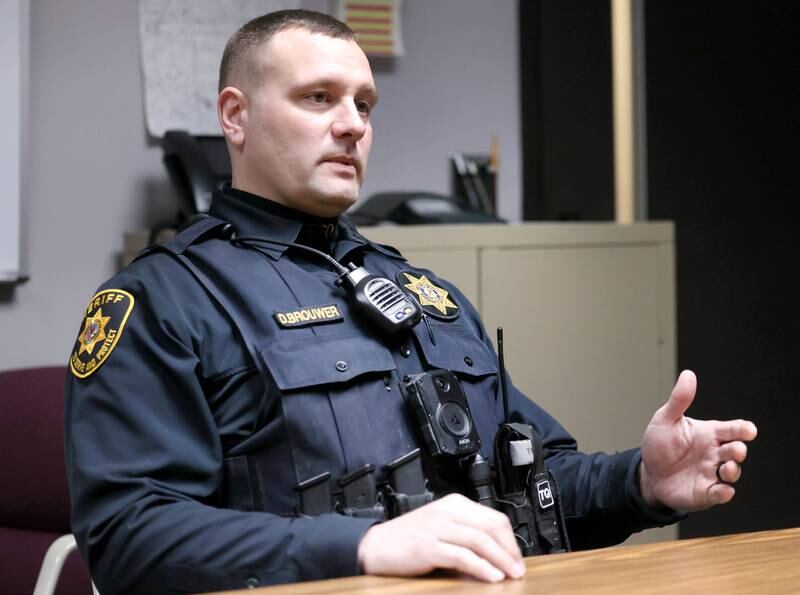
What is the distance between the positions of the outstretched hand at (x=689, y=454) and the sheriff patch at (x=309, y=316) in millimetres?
419

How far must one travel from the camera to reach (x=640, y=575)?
101 cm

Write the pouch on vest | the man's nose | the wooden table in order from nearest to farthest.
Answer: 1. the wooden table
2. the pouch on vest
3. the man's nose

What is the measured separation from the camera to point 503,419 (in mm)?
1583

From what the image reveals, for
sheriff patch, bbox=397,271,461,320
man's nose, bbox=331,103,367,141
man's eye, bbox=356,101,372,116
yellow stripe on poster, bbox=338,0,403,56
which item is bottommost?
sheriff patch, bbox=397,271,461,320

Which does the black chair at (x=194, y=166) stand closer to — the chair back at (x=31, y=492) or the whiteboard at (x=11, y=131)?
the whiteboard at (x=11, y=131)

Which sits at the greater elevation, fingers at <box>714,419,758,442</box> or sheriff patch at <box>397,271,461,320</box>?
sheriff patch at <box>397,271,461,320</box>

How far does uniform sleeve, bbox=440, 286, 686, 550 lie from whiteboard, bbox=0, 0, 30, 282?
130cm

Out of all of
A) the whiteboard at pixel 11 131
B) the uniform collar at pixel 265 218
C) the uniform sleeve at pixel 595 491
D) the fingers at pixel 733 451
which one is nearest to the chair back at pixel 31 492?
the whiteboard at pixel 11 131

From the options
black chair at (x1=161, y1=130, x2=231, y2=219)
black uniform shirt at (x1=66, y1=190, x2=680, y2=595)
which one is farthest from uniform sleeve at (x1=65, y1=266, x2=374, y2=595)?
black chair at (x1=161, y1=130, x2=231, y2=219)

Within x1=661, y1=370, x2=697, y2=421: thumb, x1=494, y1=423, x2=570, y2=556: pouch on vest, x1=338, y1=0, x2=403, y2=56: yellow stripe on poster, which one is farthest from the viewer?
x1=338, y1=0, x2=403, y2=56: yellow stripe on poster

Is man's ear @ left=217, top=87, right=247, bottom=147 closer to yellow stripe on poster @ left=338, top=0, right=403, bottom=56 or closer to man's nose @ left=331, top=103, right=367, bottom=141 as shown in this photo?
man's nose @ left=331, top=103, right=367, bottom=141

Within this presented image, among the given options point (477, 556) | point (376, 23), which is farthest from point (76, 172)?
point (477, 556)

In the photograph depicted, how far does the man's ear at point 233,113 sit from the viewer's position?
5.22ft

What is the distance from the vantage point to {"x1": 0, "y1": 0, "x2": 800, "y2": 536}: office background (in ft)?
8.35
